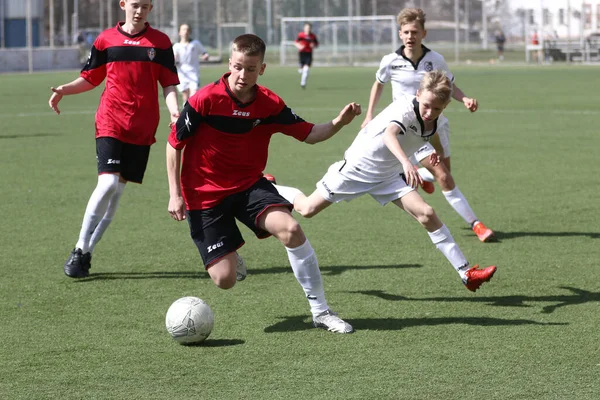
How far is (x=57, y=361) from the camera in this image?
5.14 m

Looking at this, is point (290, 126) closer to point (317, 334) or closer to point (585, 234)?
point (317, 334)

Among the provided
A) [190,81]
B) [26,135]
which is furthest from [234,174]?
[190,81]

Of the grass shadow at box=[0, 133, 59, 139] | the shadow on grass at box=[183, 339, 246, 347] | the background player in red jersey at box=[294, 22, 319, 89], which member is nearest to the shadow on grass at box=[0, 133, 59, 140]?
the grass shadow at box=[0, 133, 59, 139]

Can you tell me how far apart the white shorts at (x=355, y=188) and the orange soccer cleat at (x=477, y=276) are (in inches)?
30.2

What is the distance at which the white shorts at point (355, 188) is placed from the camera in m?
6.90

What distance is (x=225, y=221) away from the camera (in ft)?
Result: 19.4

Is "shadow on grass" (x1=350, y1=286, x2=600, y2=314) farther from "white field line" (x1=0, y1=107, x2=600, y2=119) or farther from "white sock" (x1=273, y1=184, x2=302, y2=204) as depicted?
"white field line" (x1=0, y1=107, x2=600, y2=119)

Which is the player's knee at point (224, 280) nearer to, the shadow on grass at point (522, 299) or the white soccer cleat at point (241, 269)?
the white soccer cleat at point (241, 269)

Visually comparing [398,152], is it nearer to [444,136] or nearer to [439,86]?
[439,86]

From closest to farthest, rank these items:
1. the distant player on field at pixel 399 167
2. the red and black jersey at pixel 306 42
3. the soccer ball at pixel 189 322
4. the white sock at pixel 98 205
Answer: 1. the soccer ball at pixel 189 322
2. the distant player on field at pixel 399 167
3. the white sock at pixel 98 205
4. the red and black jersey at pixel 306 42

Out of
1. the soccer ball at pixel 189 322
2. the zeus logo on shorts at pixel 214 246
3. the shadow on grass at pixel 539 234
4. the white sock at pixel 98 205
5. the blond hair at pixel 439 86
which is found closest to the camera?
the soccer ball at pixel 189 322

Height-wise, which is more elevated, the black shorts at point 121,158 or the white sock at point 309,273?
the black shorts at point 121,158

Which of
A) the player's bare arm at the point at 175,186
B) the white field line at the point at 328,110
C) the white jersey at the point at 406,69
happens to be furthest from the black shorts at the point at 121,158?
the white field line at the point at 328,110

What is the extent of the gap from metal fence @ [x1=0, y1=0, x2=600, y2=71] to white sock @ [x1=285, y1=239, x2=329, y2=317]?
4310 cm
